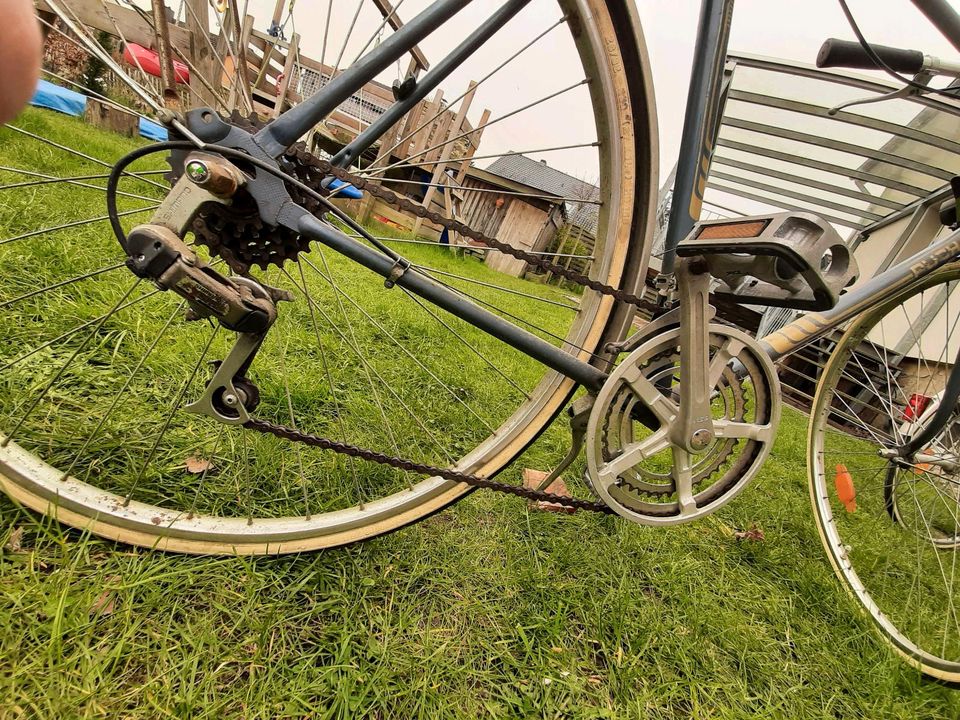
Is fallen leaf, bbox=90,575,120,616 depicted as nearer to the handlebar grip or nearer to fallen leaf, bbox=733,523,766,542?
fallen leaf, bbox=733,523,766,542

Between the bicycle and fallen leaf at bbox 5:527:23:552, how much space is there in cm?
5

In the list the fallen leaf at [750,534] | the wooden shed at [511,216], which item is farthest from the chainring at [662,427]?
the wooden shed at [511,216]

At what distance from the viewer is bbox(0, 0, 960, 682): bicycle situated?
0.84 m

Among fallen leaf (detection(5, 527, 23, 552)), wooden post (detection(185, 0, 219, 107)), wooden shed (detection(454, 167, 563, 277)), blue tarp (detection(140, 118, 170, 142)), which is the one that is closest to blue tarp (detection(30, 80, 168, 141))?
blue tarp (detection(140, 118, 170, 142))

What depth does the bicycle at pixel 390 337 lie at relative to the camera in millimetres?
844

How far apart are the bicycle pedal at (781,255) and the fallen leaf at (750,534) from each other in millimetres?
1115

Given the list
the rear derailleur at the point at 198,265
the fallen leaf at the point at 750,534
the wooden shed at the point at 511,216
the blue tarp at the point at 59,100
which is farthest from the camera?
the wooden shed at the point at 511,216

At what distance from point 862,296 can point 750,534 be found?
960mm

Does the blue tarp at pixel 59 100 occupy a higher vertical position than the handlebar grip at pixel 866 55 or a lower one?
lower

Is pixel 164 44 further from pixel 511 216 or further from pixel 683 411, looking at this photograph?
pixel 511 216

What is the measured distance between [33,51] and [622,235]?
39.2 inches

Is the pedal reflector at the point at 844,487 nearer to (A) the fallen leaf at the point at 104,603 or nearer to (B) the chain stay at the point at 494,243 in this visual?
(B) the chain stay at the point at 494,243

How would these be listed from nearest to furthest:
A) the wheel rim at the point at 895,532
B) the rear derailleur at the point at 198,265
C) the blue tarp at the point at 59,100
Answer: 1. the rear derailleur at the point at 198,265
2. the wheel rim at the point at 895,532
3. the blue tarp at the point at 59,100

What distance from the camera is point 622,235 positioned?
1060 mm
